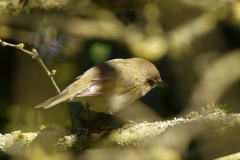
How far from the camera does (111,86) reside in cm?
416

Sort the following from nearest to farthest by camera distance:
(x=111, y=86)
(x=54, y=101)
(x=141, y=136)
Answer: (x=141, y=136)
(x=54, y=101)
(x=111, y=86)

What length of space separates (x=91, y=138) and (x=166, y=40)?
2425mm

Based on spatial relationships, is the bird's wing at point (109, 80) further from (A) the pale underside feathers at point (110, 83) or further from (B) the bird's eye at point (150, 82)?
(B) the bird's eye at point (150, 82)

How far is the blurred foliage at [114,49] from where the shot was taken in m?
5.28

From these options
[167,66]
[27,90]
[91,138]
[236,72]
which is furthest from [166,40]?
[91,138]

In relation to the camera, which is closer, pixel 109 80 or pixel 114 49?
pixel 109 80

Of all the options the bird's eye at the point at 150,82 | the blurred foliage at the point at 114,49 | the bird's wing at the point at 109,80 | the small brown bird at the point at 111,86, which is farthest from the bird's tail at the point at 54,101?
the blurred foliage at the point at 114,49

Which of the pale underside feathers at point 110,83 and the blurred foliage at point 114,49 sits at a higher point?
the blurred foliage at point 114,49

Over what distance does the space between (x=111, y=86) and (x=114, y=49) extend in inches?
63.6

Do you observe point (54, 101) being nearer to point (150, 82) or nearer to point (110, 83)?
point (110, 83)

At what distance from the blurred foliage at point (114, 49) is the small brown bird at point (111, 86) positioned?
63 centimetres

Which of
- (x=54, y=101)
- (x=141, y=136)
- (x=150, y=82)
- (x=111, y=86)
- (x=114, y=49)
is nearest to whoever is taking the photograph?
(x=141, y=136)

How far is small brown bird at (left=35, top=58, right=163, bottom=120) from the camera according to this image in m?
3.97

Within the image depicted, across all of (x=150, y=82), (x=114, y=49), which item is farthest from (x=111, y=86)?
(x=114, y=49)
